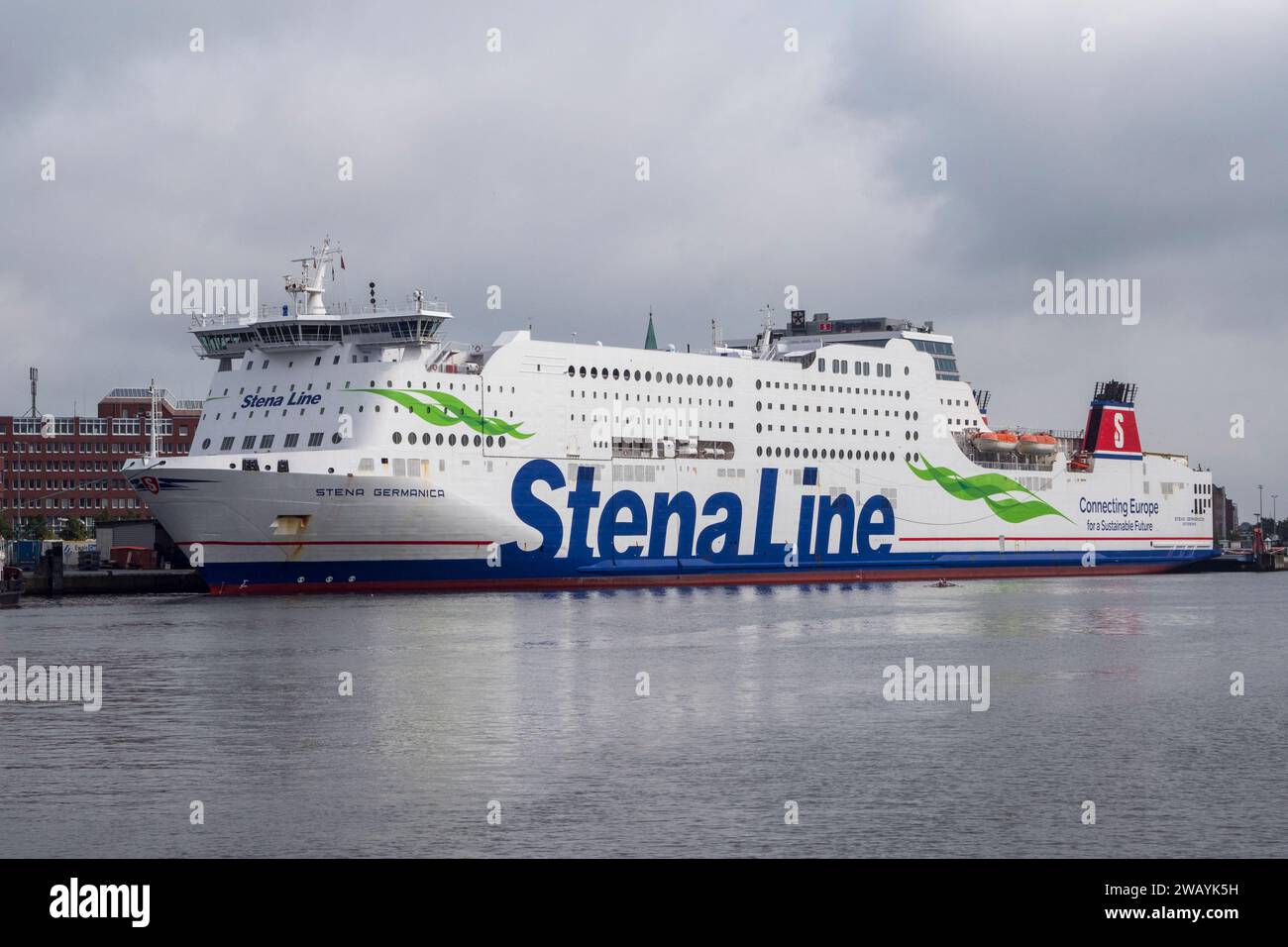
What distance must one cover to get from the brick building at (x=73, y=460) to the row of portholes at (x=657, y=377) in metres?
72.9

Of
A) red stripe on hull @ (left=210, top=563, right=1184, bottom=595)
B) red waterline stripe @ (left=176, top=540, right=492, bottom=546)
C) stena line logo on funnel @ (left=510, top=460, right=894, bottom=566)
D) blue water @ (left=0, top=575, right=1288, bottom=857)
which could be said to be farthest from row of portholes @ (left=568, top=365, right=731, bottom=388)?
blue water @ (left=0, top=575, right=1288, bottom=857)

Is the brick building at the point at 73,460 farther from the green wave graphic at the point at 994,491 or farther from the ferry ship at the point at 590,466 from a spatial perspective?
the green wave graphic at the point at 994,491

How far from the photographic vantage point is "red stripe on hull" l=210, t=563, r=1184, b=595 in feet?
161

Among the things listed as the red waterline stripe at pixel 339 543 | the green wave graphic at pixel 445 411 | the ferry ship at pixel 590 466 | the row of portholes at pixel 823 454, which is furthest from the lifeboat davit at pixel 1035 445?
the red waterline stripe at pixel 339 543

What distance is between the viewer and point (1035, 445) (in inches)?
2790

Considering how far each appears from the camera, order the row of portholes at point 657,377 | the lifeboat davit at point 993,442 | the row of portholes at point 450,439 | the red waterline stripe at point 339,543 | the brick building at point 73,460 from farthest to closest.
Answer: the brick building at point 73,460
the lifeboat davit at point 993,442
the row of portholes at point 657,377
the row of portholes at point 450,439
the red waterline stripe at point 339,543

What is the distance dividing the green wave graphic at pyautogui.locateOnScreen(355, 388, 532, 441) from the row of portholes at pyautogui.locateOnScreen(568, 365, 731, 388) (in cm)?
416

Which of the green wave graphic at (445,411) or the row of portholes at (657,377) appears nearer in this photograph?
the green wave graphic at (445,411)

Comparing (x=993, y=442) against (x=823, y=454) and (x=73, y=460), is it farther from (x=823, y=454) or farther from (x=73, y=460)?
(x=73, y=460)

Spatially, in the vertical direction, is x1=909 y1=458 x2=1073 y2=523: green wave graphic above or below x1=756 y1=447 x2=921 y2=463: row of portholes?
below

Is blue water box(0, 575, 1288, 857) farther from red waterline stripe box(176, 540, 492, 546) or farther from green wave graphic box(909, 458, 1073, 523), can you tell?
green wave graphic box(909, 458, 1073, 523)

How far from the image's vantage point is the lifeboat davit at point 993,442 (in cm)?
6912
